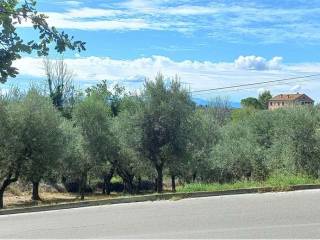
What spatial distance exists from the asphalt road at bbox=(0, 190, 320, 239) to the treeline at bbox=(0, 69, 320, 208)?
14573mm

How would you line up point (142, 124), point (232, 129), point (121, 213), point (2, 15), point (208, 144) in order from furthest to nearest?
point (232, 129) → point (208, 144) → point (142, 124) → point (121, 213) → point (2, 15)

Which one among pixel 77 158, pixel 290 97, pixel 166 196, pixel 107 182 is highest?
pixel 290 97

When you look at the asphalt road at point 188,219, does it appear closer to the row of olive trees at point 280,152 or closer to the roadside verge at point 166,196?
the roadside verge at point 166,196

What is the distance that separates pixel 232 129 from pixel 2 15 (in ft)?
140

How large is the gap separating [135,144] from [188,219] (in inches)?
839

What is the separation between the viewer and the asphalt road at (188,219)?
25.4 ft

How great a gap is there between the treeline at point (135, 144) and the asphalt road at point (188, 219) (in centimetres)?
1457

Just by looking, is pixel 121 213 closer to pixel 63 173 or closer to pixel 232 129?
pixel 63 173

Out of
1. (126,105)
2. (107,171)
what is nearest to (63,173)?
(107,171)

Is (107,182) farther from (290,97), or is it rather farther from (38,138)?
(290,97)

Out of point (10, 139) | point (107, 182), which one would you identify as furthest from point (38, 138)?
point (107, 182)

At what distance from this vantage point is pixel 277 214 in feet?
29.2

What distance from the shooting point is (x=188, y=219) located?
29.6ft

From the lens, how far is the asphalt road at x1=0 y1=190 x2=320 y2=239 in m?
7.75
